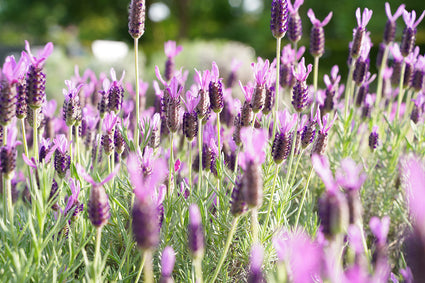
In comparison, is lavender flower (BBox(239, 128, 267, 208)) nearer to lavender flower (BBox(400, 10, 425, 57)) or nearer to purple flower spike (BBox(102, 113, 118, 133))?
purple flower spike (BBox(102, 113, 118, 133))

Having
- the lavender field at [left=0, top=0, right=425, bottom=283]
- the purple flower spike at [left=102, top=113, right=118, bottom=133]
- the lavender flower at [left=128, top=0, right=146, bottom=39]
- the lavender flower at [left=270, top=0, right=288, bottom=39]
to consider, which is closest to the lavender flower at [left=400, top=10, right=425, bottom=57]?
the lavender field at [left=0, top=0, right=425, bottom=283]

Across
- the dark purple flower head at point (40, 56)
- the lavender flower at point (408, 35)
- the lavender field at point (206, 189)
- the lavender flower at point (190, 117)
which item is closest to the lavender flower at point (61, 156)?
the lavender field at point (206, 189)

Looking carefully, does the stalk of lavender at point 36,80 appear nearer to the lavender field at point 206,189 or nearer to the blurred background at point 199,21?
the lavender field at point 206,189

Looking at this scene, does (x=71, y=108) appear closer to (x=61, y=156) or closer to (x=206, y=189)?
(x=61, y=156)

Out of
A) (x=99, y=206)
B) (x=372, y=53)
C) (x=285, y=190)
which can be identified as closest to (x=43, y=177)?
(x=99, y=206)

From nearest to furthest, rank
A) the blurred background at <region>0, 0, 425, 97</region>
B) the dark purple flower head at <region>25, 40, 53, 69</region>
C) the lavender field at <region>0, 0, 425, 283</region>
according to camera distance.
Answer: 1. the lavender field at <region>0, 0, 425, 283</region>
2. the dark purple flower head at <region>25, 40, 53, 69</region>
3. the blurred background at <region>0, 0, 425, 97</region>

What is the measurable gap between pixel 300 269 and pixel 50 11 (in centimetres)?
1883

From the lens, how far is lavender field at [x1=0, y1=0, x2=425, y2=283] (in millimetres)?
870

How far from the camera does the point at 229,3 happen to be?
20281mm

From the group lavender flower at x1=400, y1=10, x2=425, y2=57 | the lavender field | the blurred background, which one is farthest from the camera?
the blurred background

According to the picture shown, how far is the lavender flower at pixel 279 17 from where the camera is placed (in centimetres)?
157

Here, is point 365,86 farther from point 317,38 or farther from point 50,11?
point 50,11

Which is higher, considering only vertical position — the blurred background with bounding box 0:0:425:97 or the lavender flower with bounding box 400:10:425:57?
the lavender flower with bounding box 400:10:425:57

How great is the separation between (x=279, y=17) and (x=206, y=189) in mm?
659
